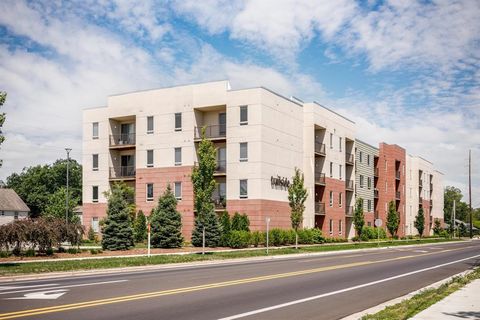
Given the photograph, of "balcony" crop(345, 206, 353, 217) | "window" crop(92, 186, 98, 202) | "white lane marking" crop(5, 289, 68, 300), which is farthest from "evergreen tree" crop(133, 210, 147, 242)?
"white lane marking" crop(5, 289, 68, 300)

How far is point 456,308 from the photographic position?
11.2 m

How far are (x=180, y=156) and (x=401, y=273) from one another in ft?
104

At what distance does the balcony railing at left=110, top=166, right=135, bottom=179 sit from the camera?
55219mm

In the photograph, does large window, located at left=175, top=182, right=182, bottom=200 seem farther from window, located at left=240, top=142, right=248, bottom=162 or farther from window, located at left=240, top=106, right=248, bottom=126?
window, located at left=240, top=106, right=248, bottom=126

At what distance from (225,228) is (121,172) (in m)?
15.9

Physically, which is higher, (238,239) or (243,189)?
(243,189)

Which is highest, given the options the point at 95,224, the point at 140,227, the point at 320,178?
the point at 320,178

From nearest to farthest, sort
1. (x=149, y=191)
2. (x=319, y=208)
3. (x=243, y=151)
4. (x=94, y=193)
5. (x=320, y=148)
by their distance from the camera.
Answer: (x=243, y=151)
(x=149, y=191)
(x=94, y=193)
(x=319, y=208)
(x=320, y=148)

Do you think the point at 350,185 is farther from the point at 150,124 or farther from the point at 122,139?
the point at 122,139

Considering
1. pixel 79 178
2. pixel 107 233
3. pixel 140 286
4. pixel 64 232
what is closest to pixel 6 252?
pixel 64 232

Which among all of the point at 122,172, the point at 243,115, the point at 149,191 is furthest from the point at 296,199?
the point at 122,172

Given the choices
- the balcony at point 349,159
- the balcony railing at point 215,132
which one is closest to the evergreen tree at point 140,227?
the balcony railing at point 215,132

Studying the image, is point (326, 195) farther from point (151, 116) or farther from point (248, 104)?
point (151, 116)

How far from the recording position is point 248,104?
157 ft
